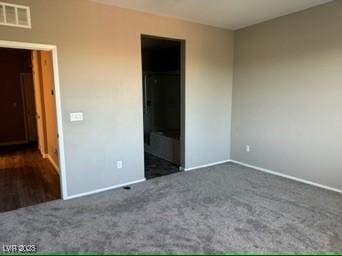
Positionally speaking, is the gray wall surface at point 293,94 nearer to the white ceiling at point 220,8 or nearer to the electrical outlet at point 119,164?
the white ceiling at point 220,8

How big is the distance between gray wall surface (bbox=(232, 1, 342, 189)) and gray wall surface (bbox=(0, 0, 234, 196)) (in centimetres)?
88

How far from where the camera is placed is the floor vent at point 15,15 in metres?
2.72

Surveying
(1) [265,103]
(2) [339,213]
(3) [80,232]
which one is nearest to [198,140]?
(1) [265,103]

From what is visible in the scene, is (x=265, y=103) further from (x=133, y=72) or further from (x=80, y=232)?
(x=80, y=232)

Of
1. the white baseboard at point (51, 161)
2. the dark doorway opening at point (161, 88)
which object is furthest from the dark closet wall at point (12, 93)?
the dark doorway opening at point (161, 88)

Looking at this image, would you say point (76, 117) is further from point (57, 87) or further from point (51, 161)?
point (51, 161)

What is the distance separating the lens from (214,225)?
265 cm

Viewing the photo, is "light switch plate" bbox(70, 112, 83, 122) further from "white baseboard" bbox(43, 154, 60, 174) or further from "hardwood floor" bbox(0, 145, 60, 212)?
"white baseboard" bbox(43, 154, 60, 174)

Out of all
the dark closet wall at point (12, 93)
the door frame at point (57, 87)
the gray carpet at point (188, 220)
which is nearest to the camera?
→ the gray carpet at point (188, 220)

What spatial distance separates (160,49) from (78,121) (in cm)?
424

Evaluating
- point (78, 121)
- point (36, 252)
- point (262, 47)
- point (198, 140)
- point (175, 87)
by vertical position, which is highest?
point (262, 47)

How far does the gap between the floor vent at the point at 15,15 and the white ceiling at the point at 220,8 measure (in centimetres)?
97

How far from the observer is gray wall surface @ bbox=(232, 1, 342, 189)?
11.3ft

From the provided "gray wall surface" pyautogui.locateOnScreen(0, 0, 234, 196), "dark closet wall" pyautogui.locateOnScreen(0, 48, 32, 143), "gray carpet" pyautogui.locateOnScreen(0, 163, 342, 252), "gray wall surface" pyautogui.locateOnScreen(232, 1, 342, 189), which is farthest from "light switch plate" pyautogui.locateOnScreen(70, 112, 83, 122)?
"dark closet wall" pyautogui.locateOnScreen(0, 48, 32, 143)
